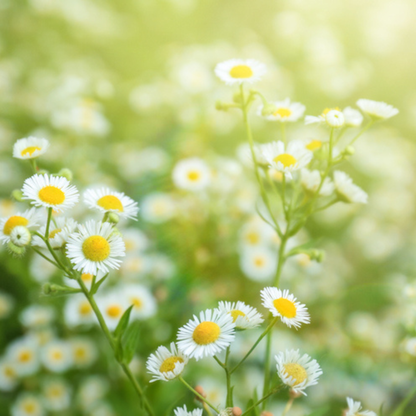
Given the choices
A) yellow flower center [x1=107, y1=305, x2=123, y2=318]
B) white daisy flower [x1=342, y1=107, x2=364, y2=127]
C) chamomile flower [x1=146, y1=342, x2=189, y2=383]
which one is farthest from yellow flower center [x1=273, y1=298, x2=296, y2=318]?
yellow flower center [x1=107, y1=305, x2=123, y2=318]

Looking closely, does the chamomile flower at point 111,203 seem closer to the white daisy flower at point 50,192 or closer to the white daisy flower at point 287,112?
the white daisy flower at point 50,192

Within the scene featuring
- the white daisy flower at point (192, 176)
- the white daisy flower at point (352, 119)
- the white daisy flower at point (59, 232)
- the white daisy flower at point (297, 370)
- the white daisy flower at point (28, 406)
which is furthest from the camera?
the white daisy flower at point (192, 176)

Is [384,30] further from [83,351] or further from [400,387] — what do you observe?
[83,351]

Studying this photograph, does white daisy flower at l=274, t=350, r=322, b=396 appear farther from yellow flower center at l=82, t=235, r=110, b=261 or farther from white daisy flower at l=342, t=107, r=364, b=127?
white daisy flower at l=342, t=107, r=364, b=127

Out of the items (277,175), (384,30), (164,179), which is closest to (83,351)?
(164,179)

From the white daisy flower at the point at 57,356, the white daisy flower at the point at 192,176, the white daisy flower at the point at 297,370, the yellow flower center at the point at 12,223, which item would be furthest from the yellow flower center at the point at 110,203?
the white daisy flower at the point at 57,356

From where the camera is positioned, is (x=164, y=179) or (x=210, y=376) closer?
(x=210, y=376)

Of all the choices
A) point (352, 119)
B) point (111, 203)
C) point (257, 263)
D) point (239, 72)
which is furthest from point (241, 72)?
point (257, 263)
